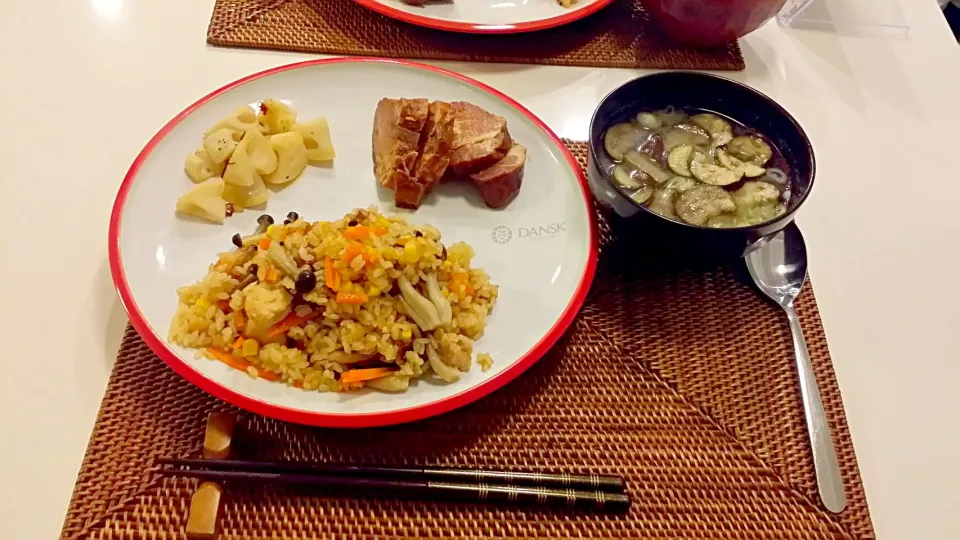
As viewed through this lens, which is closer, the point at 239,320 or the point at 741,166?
the point at 239,320

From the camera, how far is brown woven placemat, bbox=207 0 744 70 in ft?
6.75

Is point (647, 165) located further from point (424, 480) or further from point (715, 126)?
point (424, 480)

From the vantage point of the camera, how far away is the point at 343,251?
1.33 m

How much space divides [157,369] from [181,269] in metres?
0.22

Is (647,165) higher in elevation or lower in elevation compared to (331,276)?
higher

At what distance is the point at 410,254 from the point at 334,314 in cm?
19

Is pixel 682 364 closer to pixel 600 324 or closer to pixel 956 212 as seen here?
pixel 600 324

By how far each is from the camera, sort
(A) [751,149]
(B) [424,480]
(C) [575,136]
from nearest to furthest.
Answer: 1. (B) [424,480]
2. (A) [751,149]
3. (C) [575,136]

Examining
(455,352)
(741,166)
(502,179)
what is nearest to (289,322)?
(455,352)

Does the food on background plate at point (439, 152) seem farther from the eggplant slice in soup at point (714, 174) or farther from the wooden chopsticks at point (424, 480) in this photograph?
the wooden chopsticks at point (424, 480)

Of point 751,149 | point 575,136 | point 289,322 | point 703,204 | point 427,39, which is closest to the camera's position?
point 289,322

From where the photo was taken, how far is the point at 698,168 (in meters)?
1.58

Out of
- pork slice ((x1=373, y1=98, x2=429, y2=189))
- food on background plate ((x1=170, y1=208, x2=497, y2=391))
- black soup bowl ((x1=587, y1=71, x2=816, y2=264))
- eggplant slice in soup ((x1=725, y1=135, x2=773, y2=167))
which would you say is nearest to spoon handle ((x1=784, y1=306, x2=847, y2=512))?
black soup bowl ((x1=587, y1=71, x2=816, y2=264))

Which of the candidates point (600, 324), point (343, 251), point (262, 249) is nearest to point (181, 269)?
point (262, 249)
